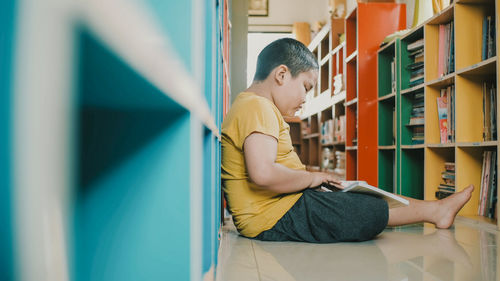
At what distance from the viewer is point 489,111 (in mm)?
2104

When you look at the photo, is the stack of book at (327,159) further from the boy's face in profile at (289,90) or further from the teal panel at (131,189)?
the teal panel at (131,189)

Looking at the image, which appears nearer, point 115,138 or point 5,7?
point 5,7

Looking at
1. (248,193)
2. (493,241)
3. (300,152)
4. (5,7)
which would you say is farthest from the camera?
(300,152)

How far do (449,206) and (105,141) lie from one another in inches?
67.4

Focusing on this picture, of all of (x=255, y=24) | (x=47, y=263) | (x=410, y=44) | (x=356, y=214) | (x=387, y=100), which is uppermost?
(x=255, y=24)

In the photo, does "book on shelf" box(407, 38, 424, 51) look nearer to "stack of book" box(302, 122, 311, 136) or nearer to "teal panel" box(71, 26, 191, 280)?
"teal panel" box(71, 26, 191, 280)

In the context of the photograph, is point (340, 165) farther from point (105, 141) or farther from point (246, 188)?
point (105, 141)

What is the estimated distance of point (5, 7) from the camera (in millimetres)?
149

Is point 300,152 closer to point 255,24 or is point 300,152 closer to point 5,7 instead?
point 255,24

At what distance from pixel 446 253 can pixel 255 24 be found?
5.65 m

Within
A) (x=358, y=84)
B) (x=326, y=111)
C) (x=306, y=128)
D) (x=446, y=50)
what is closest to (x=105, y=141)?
(x=446, y=50)

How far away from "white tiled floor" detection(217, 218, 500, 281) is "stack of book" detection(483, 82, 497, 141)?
617mm

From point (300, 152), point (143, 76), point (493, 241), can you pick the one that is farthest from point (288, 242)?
point (300, 152)

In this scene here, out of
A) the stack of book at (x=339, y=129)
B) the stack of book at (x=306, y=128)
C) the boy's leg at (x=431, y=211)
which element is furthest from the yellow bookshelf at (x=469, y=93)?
the stack of book at (x=306, y=128)
